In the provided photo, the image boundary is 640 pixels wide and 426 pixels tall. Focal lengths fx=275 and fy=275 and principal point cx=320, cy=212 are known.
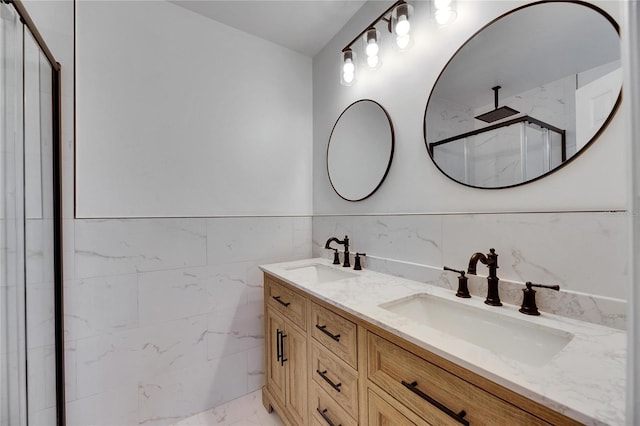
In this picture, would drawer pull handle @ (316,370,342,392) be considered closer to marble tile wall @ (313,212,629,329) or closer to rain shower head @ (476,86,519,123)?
marble tile wall @ (313,212,629,329)

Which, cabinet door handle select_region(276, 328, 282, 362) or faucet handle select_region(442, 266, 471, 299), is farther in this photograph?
cabinet door handle select_region(276, 328, 282, 362)

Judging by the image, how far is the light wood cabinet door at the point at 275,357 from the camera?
153cm

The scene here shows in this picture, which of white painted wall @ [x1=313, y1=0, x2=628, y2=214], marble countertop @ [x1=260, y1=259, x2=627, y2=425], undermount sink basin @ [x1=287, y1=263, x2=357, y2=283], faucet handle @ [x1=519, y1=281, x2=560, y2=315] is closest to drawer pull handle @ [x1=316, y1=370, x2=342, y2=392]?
marble countertop @ [x1=260, y1=259, x2=627, y2=425]

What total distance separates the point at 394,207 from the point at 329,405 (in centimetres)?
101

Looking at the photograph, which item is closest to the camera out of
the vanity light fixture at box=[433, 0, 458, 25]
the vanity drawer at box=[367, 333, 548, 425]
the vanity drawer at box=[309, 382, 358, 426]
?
the vanity drawer at box=[367, 333, 548, 425]

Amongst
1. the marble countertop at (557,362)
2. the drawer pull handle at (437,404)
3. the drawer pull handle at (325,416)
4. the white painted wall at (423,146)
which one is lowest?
the drawer pull handle at (325,416)

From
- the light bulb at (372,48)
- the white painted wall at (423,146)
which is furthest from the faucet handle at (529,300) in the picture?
the light bulb at (372,48)

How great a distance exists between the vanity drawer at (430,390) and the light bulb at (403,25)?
1.41m

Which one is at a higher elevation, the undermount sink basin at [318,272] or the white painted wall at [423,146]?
the white painted wall at [423,146]

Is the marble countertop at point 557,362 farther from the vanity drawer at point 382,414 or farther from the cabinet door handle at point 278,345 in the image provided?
the cabinet door handle at point 278,345

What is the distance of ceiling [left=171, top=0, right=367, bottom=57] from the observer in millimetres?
1710

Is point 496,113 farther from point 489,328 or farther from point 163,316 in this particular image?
point 163,316

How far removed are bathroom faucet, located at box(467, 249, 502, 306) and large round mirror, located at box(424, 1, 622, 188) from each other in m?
0.30

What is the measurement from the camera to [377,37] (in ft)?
5.35
